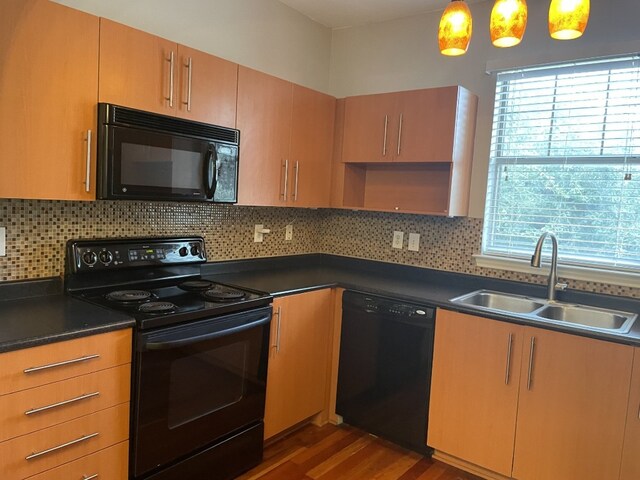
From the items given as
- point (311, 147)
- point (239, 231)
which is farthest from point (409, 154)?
point (239, 231)

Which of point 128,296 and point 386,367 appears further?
point 386,367

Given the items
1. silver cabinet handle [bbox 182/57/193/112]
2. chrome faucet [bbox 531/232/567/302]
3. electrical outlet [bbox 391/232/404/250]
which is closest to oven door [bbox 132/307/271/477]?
silver cabinet handle [bbox 182/57/193/112]

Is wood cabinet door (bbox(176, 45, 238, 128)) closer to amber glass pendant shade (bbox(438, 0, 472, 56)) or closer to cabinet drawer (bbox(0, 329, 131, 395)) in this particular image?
cabinet drawer (bbox(0, 329, 131, 395))

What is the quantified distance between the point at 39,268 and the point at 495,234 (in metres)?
2.41

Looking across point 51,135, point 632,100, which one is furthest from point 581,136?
point 51,135

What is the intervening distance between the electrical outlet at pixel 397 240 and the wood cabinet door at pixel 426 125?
56 centimetres

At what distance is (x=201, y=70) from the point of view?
229 centimetres

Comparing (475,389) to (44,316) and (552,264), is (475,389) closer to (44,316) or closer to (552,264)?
(552,264)

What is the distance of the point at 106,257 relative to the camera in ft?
7.36

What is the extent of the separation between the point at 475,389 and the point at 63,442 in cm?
180

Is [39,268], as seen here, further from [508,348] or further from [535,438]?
Result: [535,438]

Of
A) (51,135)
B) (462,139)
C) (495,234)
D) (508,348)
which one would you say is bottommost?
(508,348)

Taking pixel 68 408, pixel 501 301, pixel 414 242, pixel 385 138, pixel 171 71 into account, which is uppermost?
pixel 171 71

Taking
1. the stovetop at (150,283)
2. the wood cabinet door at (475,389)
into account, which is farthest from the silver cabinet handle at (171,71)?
the wood cabinet door at (475,389)
